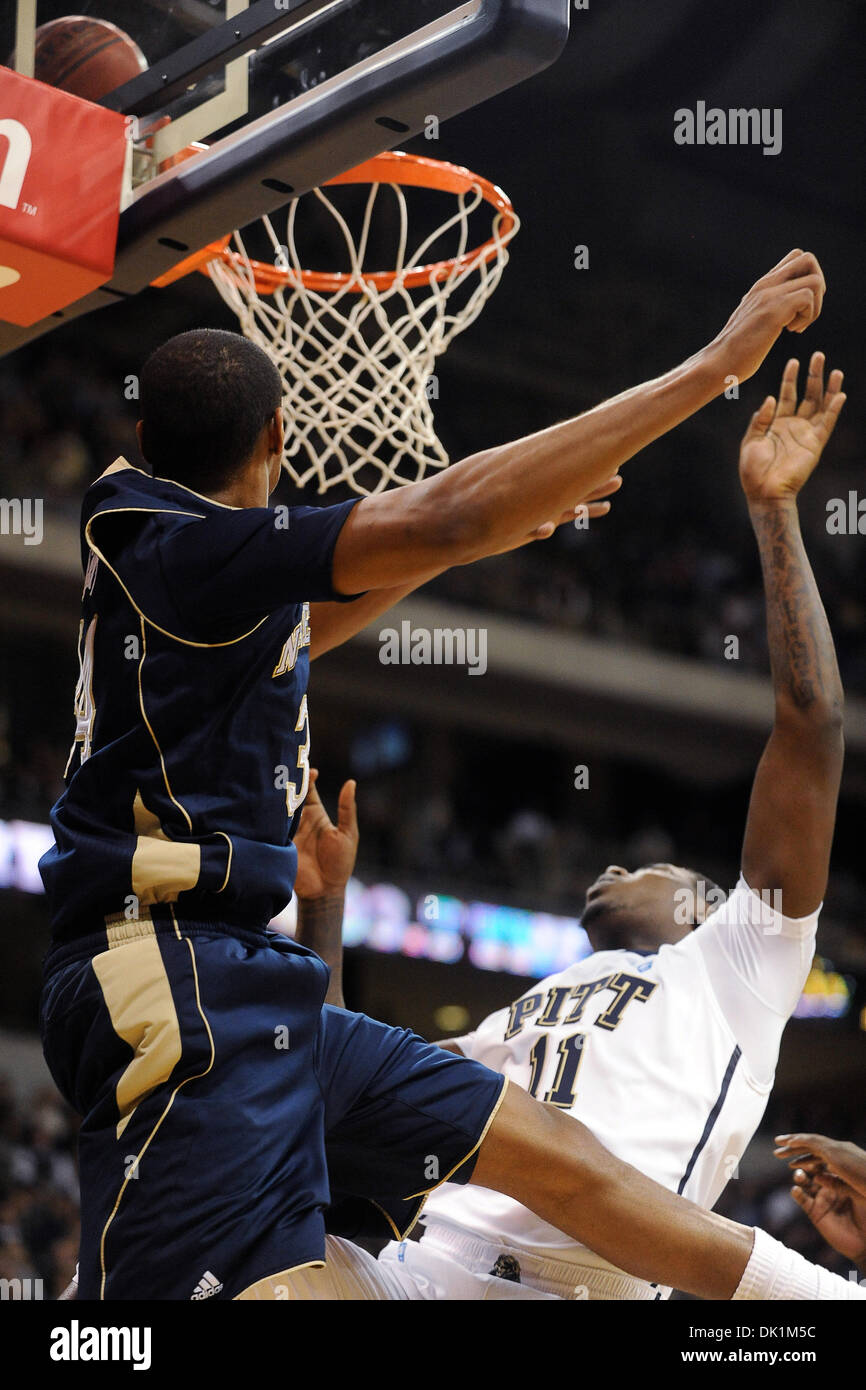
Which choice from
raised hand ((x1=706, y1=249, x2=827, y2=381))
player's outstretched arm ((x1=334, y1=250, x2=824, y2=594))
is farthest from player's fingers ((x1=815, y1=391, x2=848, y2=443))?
player's outstretched arm ((x1=334, y1=250, x2=824, y2=594))

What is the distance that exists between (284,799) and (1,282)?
1438mm

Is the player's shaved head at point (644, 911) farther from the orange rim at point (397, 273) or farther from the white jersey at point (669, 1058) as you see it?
the orange rim at point (397, 273)

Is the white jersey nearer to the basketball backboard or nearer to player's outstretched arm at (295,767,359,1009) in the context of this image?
player's outstretched arm at (295,767,359,1009)

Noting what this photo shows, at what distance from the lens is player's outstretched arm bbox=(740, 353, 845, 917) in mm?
3307

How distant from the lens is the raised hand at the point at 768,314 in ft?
7.97

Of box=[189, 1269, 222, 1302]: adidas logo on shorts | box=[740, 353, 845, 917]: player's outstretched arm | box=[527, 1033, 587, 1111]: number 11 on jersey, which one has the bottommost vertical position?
box=[189, 1269, 222, 1302]: adidas logo on shorts

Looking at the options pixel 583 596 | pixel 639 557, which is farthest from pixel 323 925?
pixel 639 557

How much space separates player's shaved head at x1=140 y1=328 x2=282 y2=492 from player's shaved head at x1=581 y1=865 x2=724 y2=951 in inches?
73.5

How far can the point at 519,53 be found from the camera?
2.67m

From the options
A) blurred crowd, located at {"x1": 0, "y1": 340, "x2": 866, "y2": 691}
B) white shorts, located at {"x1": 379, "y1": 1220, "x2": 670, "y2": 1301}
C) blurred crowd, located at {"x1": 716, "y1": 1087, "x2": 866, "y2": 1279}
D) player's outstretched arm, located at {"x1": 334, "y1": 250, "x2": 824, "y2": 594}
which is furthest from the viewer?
blurred crowd, located at {"x1": 0, "y1": 340, "x2": 866, "y2": 691}

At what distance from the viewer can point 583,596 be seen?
53.9ft

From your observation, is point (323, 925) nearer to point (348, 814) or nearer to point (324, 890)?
point (324, 890)

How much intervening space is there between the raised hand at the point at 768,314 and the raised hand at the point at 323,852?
151 cm

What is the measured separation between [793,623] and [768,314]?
1.00m
